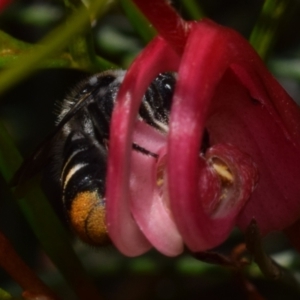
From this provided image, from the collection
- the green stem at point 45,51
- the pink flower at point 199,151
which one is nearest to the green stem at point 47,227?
the pink flower at point 199,151

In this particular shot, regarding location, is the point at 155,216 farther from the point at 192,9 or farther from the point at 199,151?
the point at 192,9

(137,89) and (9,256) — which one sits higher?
(137,89)

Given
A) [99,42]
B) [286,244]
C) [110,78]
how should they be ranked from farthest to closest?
1. [286,244]
2. [99,42]
3. [110,78]

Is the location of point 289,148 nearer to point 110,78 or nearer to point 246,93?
point 246,93

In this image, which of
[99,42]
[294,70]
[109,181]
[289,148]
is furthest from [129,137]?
[99,42]

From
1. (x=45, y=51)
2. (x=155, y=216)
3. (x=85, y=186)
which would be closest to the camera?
(x=45, y=51)

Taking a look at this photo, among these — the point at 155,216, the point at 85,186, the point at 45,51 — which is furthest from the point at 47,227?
the point at 45,51
